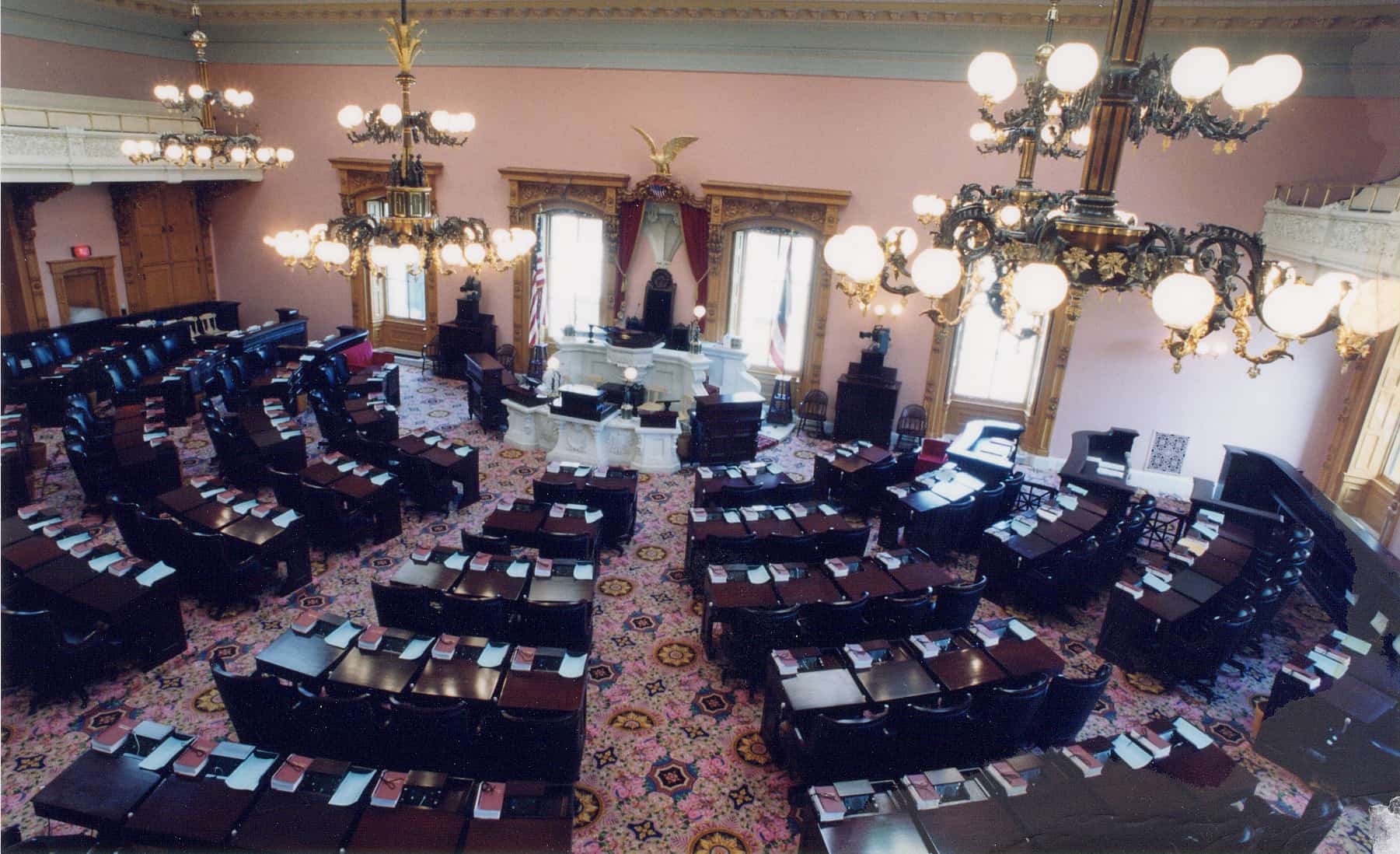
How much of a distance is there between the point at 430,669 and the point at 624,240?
9.30 meters

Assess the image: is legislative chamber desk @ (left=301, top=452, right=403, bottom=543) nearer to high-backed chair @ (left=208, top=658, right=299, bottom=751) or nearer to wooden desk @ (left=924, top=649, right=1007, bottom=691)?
high-backed chair @ (left=208, top=658, right=299, bottom=751)

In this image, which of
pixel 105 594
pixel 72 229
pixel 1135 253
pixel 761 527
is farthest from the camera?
pixel 72 229

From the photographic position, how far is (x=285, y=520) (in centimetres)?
686

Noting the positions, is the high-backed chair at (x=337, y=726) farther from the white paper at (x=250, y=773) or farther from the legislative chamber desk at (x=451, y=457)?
the legislative chamber desk at (x=451, y=457)

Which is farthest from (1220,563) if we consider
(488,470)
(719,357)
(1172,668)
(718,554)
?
(488,470)

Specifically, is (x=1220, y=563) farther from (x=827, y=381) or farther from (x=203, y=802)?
(x=203, y=802)

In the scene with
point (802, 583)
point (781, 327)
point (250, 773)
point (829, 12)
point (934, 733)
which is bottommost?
point (934, 733)

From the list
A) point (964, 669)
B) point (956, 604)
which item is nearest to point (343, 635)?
point (964, 669)

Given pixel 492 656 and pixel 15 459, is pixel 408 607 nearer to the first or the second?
pixel 492 656

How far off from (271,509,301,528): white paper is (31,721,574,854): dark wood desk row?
2.85 metres

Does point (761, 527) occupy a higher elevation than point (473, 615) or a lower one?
higher

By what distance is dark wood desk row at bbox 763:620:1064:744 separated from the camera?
Result: 15.9 feet

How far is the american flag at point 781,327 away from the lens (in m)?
12.5

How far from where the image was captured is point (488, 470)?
33.1 feet
